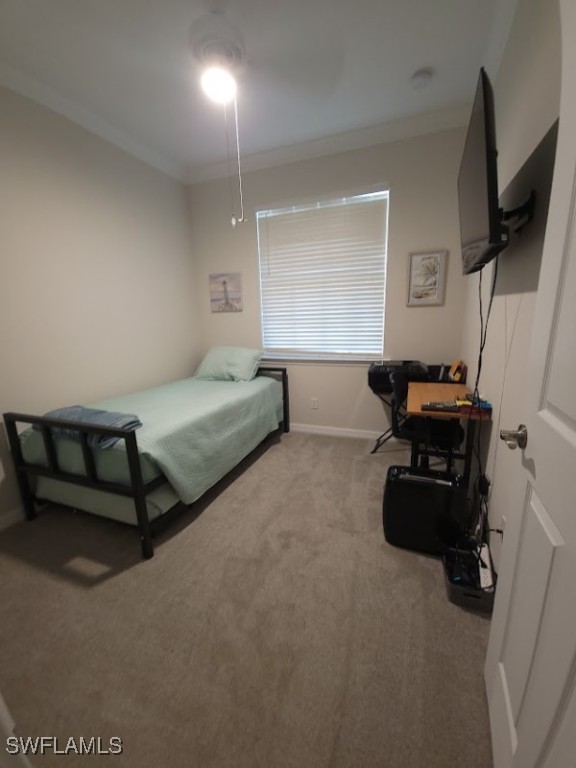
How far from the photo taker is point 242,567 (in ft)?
5.32

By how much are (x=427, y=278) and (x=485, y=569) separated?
2228 mm

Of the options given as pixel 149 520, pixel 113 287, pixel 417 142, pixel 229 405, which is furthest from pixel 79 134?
pixel 149 520

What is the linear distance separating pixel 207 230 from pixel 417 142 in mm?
2171

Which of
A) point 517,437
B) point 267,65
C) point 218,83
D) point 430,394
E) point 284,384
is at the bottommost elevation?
point 284,384

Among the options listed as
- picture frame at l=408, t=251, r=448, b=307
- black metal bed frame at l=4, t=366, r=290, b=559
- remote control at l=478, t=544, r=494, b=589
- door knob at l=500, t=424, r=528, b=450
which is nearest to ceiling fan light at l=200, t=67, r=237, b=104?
picture frame at l=408, t=251, r=448, b=307

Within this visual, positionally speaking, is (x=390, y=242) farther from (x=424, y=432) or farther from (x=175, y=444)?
(x=175, y=444)

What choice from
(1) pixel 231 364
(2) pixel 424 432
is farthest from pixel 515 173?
(1) pixel 231 364

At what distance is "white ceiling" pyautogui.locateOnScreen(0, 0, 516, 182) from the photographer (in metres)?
1.59

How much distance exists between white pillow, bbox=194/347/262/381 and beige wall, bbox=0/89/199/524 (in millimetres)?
406

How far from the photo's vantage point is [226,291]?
3.44 metres

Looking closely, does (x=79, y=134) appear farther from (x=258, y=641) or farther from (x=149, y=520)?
(x=258, y=641)

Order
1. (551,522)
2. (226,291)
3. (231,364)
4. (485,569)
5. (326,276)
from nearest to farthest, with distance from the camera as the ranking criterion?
(551,522) < (485,569) < (326,276) < (231,364) < (226,291)

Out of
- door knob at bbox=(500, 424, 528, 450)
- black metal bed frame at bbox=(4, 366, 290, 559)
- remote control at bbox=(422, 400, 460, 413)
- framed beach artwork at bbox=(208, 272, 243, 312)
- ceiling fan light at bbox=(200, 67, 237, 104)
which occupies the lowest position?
black metal bed frame at bbox=(4, 366, 290, 559)

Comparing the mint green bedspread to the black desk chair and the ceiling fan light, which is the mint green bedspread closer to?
the black desk chair
